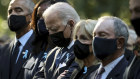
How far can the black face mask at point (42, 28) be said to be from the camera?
10242 millimetres

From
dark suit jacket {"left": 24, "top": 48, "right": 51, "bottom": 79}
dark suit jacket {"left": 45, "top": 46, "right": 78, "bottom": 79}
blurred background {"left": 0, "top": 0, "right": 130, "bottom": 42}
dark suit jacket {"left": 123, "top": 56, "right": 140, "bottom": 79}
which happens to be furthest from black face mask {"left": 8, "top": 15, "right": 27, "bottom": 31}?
blurred background {"left": 0, "top": 0, "right": 130, "bottom": 42}

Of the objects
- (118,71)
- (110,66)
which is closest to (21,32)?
(110,66)

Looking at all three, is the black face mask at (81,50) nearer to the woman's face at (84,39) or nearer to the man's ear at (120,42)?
the woman's face at (84,39)

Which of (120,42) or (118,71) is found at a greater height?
(120,42)

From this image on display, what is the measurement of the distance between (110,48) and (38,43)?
2.44 m

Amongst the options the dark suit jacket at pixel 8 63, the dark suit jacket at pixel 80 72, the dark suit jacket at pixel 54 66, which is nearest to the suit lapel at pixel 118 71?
the dark suit jacket at pixel 80 72

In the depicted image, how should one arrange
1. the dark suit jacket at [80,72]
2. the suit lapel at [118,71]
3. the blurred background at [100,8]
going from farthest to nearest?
the blurred background at [100,8], the dark suit jacket at [80,72], the suit lapel at [118,71]

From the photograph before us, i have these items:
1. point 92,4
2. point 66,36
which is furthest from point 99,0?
point 66,36

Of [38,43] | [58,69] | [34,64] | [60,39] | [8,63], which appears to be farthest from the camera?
[8,63]

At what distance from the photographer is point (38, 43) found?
1056cm

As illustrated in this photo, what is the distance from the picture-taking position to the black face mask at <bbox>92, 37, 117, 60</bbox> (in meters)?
8.30

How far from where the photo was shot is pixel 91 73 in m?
8.66

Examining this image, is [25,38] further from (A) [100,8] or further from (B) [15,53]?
(A) [100,8]

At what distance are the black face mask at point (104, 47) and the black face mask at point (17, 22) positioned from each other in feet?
10.2
